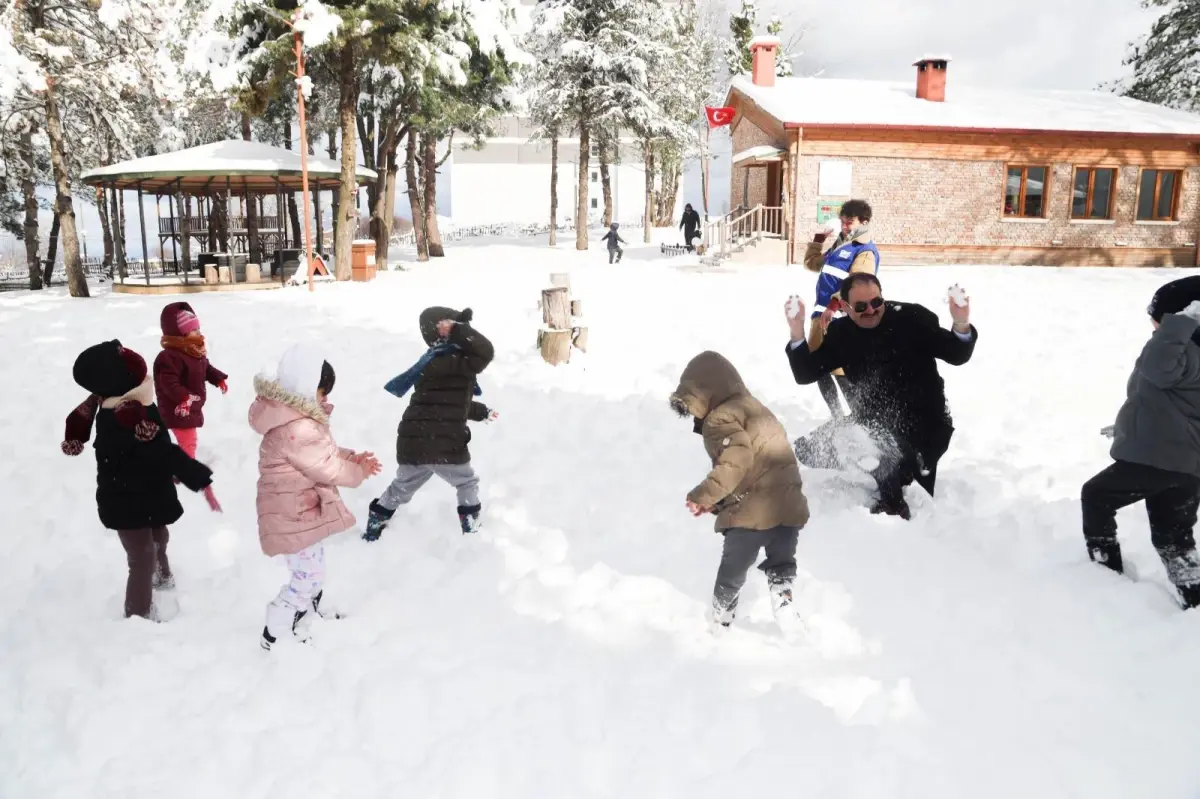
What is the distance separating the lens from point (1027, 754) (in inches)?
127

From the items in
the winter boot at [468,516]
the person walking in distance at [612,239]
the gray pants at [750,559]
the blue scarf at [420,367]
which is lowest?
the winter boot at [468,516]

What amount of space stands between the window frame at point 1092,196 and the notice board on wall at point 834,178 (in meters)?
6.82

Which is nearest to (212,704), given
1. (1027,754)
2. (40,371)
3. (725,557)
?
(725,557)

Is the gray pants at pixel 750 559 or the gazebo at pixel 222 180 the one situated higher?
the gazebo at pixel 222 180

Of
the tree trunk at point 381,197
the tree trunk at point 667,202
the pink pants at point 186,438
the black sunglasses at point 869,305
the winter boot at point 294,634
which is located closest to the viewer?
the winter boot at point 294,634

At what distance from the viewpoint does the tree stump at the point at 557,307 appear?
9.59 metres

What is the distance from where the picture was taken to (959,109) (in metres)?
24.7

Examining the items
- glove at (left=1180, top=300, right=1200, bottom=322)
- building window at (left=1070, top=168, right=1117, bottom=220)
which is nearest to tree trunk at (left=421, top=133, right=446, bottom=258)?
building window at (left=1070, top=168, right=1117, bottom=220)

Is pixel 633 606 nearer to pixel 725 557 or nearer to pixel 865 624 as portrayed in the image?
pixel 725 557

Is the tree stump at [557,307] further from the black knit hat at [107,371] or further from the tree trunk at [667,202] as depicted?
the tree trunk at [667,202]

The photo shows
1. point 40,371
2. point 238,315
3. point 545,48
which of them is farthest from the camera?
point 545,48

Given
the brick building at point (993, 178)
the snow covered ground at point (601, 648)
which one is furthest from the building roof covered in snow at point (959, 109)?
the snow covered ground at point (601, 648)

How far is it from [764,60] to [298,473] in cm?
2601

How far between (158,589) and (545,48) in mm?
29969
